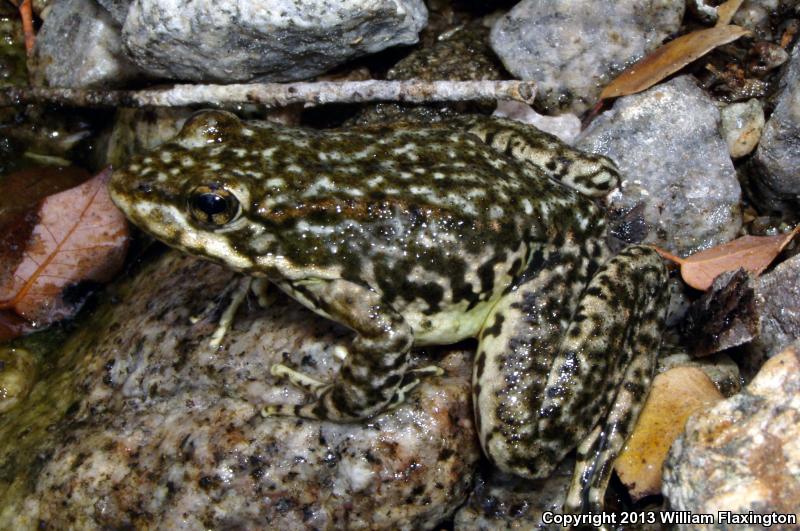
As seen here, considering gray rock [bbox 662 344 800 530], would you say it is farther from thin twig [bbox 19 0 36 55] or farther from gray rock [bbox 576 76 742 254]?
thin twig [bbox 19 0 36 55]

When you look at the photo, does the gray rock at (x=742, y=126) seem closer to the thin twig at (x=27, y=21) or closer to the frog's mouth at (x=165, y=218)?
the frog's mouth at (x=165, y=218)

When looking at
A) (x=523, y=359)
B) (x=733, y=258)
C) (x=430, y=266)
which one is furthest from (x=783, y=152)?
(x=430, y=266)

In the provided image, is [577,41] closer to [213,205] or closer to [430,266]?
[430,266]

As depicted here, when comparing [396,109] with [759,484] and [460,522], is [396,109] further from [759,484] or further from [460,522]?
[759,484]

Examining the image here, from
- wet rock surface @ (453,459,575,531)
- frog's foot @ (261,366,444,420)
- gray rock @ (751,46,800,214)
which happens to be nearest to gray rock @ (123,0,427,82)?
frog's foot @ (261,366,444,420)

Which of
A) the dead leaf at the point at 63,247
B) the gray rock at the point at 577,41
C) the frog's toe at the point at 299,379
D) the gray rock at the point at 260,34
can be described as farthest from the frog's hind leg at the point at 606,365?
the dead leaf at the point at 63,247

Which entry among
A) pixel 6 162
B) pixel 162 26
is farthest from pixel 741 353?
pixel 6 162
